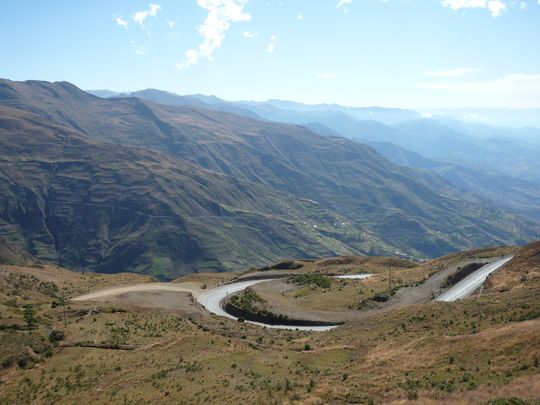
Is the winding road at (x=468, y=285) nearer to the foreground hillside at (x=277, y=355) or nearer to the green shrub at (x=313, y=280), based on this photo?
the foreground hillside at (x=277, y=355)

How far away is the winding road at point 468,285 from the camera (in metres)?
72.4

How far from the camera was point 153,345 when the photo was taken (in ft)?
171

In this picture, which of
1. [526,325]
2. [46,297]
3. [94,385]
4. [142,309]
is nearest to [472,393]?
[526,325]

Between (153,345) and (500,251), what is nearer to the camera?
(153,345)

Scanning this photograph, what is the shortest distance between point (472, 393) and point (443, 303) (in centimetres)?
3183

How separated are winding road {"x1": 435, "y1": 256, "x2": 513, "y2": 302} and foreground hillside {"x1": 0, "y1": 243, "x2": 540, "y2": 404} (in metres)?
4.88

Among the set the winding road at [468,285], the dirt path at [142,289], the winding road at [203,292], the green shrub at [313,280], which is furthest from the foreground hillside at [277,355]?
the green shrub at [313,280]

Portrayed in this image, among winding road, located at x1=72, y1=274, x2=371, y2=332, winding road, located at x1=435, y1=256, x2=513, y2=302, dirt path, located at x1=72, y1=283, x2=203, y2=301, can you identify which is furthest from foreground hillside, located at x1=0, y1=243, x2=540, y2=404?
dirt path, located at x1=72, y1=283, x2=203, y2=301

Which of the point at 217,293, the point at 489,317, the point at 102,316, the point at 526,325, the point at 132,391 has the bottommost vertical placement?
the point at 217,293

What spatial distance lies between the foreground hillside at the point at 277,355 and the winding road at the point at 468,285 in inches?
192

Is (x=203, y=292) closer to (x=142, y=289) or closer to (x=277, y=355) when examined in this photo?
(x=142, y=289)

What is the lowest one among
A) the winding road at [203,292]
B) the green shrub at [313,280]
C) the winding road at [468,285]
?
the winding road at [203,292]

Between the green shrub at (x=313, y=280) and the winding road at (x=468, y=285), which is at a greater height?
the winding road at (x=468, y=285)

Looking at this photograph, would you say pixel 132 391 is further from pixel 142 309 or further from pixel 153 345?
pixel 142 309
